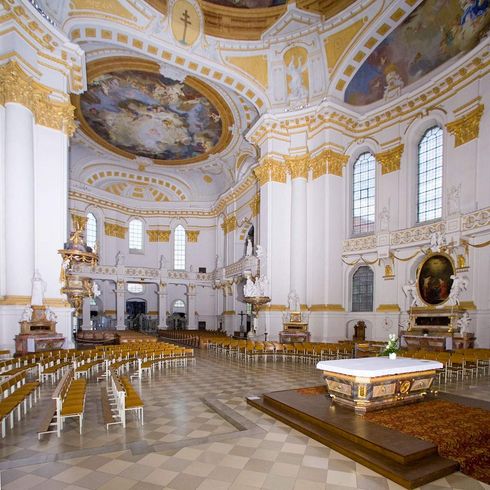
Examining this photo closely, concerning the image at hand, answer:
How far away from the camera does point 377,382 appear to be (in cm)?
632

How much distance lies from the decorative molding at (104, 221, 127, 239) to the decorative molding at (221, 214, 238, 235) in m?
8.67

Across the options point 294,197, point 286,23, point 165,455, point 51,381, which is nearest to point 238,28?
point 286,23

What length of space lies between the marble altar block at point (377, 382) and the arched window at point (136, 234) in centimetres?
2856

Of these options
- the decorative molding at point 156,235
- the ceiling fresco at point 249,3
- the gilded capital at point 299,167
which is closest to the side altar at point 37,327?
the gilded capital at point 299,167

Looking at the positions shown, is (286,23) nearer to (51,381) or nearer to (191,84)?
(191,84)

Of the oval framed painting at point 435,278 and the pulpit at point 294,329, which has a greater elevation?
the oval framed painting at point 435,278

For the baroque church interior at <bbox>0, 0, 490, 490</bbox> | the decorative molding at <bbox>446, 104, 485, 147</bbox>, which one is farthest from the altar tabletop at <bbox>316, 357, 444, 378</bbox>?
the decorative molding at <bbox>446, 104, 485, 147</bbox>

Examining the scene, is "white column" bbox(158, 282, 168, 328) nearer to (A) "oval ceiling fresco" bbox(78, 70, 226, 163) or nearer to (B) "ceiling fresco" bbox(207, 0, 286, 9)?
(A) "oval ceiling fresco" bbox(78, 70, 226, 163)

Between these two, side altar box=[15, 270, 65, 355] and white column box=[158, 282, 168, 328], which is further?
white column box=[158, 282, 168, 328]

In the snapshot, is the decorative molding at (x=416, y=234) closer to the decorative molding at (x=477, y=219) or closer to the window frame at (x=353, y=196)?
the decorative molding at (x=477, y=219)

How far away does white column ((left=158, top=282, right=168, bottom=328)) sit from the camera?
102ft

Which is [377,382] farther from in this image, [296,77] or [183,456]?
[296,77]

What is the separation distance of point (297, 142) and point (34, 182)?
13.6 metres

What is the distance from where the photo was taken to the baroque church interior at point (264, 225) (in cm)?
546
